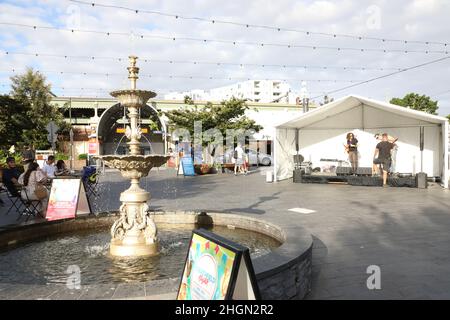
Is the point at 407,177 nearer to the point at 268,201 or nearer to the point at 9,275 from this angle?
the point at 268,201

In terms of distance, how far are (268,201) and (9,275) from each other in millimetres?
7184

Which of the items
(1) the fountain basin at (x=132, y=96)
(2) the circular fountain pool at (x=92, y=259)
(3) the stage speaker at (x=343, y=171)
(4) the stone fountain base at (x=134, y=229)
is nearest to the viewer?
(2) the circular fountain pool at (x=92, y=259)

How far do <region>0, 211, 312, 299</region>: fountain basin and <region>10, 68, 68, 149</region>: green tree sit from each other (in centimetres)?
2708

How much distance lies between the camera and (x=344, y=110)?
17.1 m

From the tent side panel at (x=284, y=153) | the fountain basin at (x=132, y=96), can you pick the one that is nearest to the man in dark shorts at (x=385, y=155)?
the tent side panel at (x=284, y=153)

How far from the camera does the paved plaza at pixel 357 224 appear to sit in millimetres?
4430

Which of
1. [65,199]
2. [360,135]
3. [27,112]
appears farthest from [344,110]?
[27,112]

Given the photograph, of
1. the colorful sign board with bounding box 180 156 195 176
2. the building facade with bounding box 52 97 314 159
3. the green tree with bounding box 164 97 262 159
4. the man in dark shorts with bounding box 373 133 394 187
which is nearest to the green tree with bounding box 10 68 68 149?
the building facade with bounding box 52 97 314 159

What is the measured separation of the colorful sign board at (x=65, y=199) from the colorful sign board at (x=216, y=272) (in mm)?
5279

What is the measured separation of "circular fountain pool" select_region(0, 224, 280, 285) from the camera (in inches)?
189

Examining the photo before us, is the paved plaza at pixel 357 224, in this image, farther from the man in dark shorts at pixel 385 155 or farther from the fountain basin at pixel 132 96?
the fountain basin at pixel 132 96

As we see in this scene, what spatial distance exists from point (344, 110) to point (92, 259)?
14.1m
